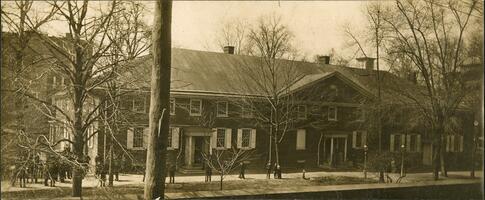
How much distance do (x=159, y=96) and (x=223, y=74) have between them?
61.7 inches

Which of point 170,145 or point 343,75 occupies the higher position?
point 343,75

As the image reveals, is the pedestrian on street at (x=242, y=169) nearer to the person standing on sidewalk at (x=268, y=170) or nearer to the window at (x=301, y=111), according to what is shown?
the person standing on sidewalk at (x=268, y=170)

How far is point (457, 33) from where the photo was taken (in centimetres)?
448

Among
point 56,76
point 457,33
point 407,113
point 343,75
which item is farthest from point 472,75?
point 56,76

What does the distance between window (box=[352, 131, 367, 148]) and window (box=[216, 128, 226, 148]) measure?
5.47ft

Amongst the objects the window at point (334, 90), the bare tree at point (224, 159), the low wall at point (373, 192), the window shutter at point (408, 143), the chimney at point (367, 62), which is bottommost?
the low wall at point (373, 192)

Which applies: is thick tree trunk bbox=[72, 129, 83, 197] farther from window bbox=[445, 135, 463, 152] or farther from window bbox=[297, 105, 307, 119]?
window bbox=[445, 135, 463, 152]

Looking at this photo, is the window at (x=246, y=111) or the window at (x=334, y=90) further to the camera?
the window at (x=334, y=90)

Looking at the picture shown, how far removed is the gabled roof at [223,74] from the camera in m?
4.34

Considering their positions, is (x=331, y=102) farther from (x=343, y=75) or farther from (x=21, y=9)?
(x=21, y=9)

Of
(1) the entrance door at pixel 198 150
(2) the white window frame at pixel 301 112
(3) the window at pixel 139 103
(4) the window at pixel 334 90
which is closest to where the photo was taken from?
(3) the window at pixel 139 103

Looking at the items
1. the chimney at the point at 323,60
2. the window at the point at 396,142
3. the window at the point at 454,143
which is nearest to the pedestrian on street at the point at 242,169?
the chimney at the point at 323,60

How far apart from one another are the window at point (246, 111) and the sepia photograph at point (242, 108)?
0.02 meters

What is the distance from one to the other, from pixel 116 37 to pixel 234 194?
193 cm
